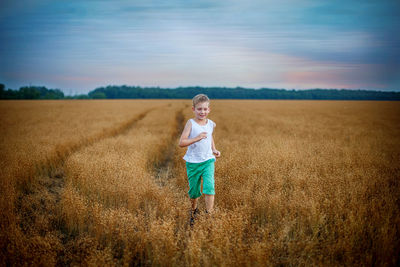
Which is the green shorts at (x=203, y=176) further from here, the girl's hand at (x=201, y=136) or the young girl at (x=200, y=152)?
the girl's hand at (x=201, y=136)

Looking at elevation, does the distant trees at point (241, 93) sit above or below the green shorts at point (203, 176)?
above

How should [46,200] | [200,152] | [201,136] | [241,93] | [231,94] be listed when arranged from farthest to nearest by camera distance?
[241,93] < [231,94] < [46,200] < [200,152] < [201,136]

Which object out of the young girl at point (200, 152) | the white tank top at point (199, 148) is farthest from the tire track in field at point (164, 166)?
the white tank top at point (199, 148)

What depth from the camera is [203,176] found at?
3143mm

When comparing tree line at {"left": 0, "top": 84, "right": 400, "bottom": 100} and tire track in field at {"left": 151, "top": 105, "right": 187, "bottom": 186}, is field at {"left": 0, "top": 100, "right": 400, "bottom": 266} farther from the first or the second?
tree line at {"left": 0, "top": 84, "right": 400, "bottom": 100}

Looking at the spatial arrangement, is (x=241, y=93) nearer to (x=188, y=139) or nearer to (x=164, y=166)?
(x=164, y=166)

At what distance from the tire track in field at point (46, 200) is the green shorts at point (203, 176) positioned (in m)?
1.93

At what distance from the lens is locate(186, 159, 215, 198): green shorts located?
3.01 m

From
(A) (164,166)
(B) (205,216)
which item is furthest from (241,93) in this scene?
(B) (205,216)

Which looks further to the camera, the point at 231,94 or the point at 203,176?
the point at 231,94

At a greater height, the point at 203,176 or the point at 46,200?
the point at 203,176

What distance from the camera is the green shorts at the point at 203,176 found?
9.89ft

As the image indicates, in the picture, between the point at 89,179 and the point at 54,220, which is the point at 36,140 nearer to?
the point at 89,179

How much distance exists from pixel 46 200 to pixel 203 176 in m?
3.13
